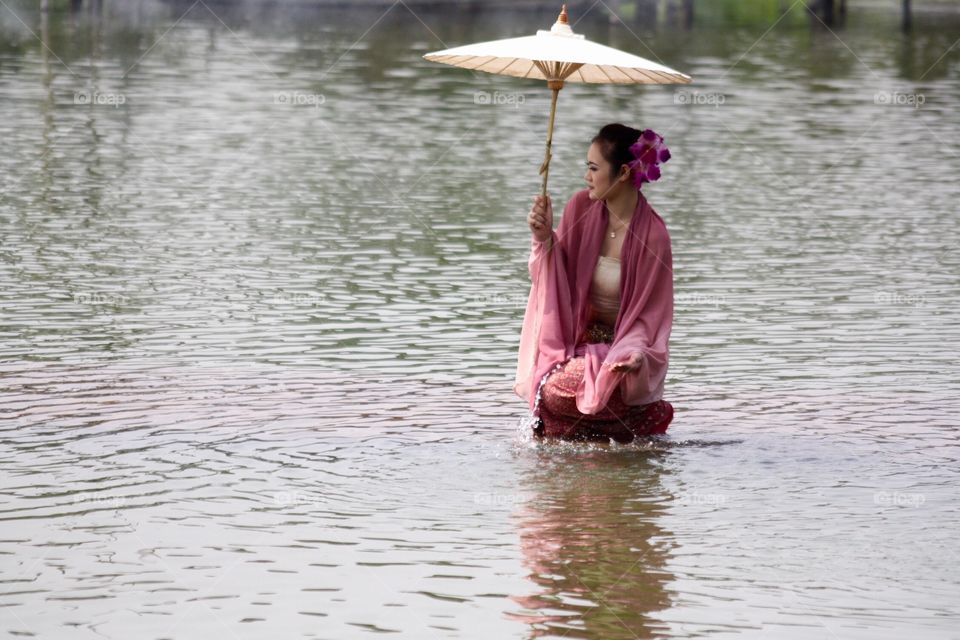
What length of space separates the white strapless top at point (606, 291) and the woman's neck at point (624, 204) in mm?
203

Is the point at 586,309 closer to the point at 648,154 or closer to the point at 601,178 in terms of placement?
the point at 601,178

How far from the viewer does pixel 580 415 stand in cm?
720

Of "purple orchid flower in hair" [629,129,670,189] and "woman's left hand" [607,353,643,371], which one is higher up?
"purple orchid flower in hair" [629,129,670,189]

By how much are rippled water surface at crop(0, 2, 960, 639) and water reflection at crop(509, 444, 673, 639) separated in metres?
0.02

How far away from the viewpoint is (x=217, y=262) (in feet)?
36.4

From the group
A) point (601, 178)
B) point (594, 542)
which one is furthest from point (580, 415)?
point (594, 542)

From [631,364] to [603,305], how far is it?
0.56 m

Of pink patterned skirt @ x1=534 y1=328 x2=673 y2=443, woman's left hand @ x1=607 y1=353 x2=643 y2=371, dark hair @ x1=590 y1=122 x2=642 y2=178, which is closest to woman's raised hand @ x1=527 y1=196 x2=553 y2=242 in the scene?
dark hair @ x1=590 y1=122 x2=642 y2=178

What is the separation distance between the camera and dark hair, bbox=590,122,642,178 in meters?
7.04

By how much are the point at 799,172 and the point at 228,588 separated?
454 inches

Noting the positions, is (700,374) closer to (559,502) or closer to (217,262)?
(559,502)

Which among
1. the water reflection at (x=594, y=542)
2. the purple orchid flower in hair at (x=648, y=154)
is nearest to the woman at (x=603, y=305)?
the purple orchid flower in hair at (x=648, y=154)

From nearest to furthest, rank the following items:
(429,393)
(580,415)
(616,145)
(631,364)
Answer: (631,364), (616,145), (580,415), (429,393)

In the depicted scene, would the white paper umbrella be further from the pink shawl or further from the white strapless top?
the white strapless top
